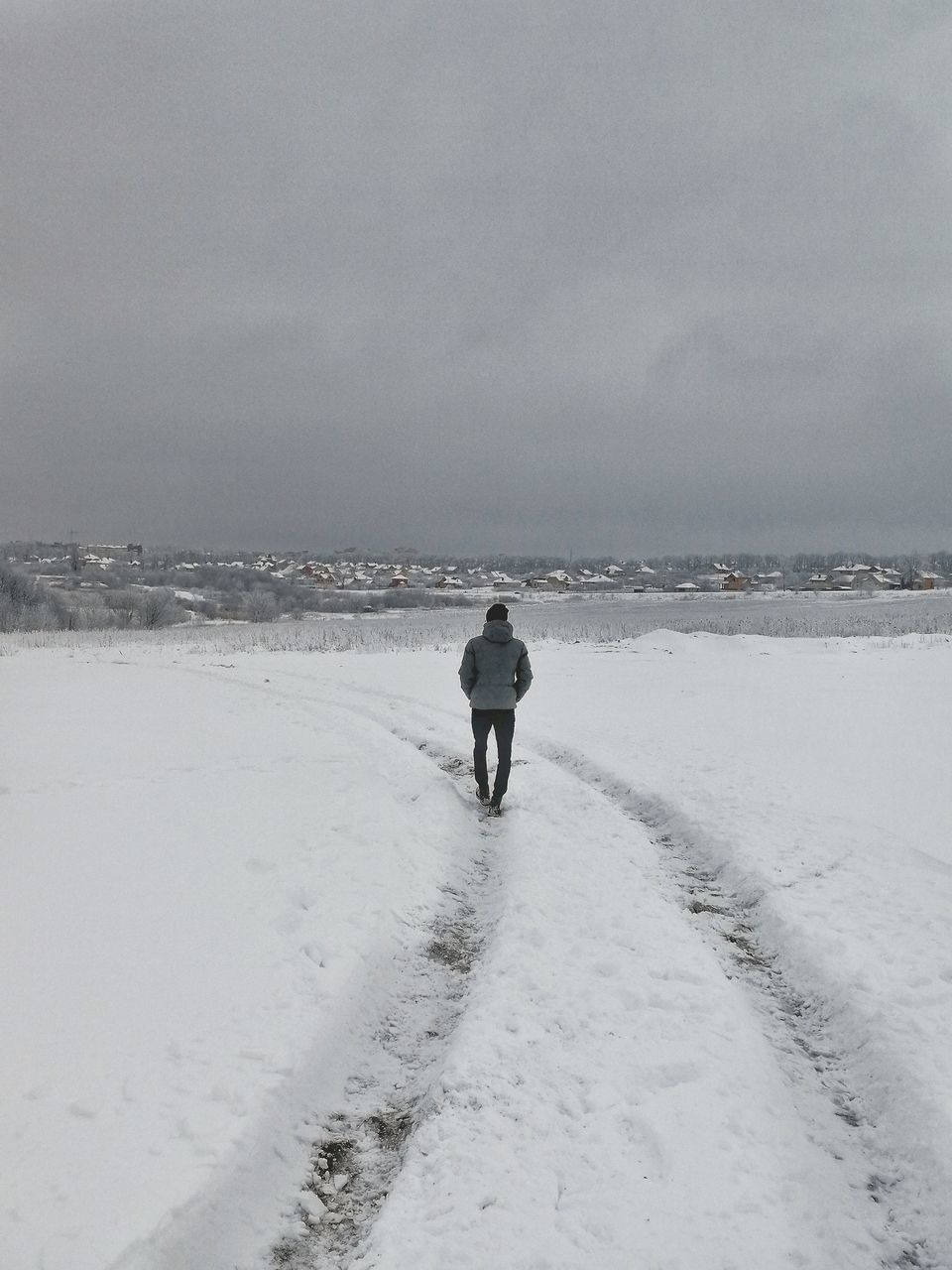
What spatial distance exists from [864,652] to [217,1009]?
99.6 ft

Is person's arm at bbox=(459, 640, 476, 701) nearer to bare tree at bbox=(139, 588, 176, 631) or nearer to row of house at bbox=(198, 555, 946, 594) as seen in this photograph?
bare tree at bbox=(139, 588, 176, 631)

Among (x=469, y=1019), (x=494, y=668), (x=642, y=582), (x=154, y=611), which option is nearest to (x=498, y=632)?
(x=494, y=668)

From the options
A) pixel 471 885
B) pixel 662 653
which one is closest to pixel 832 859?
pixel 471 885

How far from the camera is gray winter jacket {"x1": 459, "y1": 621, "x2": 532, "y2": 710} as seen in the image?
893 centimetres

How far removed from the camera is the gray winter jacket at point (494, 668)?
893cm

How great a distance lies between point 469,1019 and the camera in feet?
14.8

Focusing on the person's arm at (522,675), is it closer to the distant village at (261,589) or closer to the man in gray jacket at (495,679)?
the man in gray jacket at (495,679)

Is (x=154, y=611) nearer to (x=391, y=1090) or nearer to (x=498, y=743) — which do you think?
(x=498, y=743)

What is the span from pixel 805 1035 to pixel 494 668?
5.24 m

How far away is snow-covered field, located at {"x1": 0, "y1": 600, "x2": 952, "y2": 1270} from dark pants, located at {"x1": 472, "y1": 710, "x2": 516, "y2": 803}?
1.39 ft

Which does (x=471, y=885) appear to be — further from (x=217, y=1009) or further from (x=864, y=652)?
(x=864, y=652)

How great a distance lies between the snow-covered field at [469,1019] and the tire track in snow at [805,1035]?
21 millimetres

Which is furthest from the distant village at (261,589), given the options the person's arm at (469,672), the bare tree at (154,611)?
the person's arm at (469,672)

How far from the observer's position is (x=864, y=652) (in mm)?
29438
